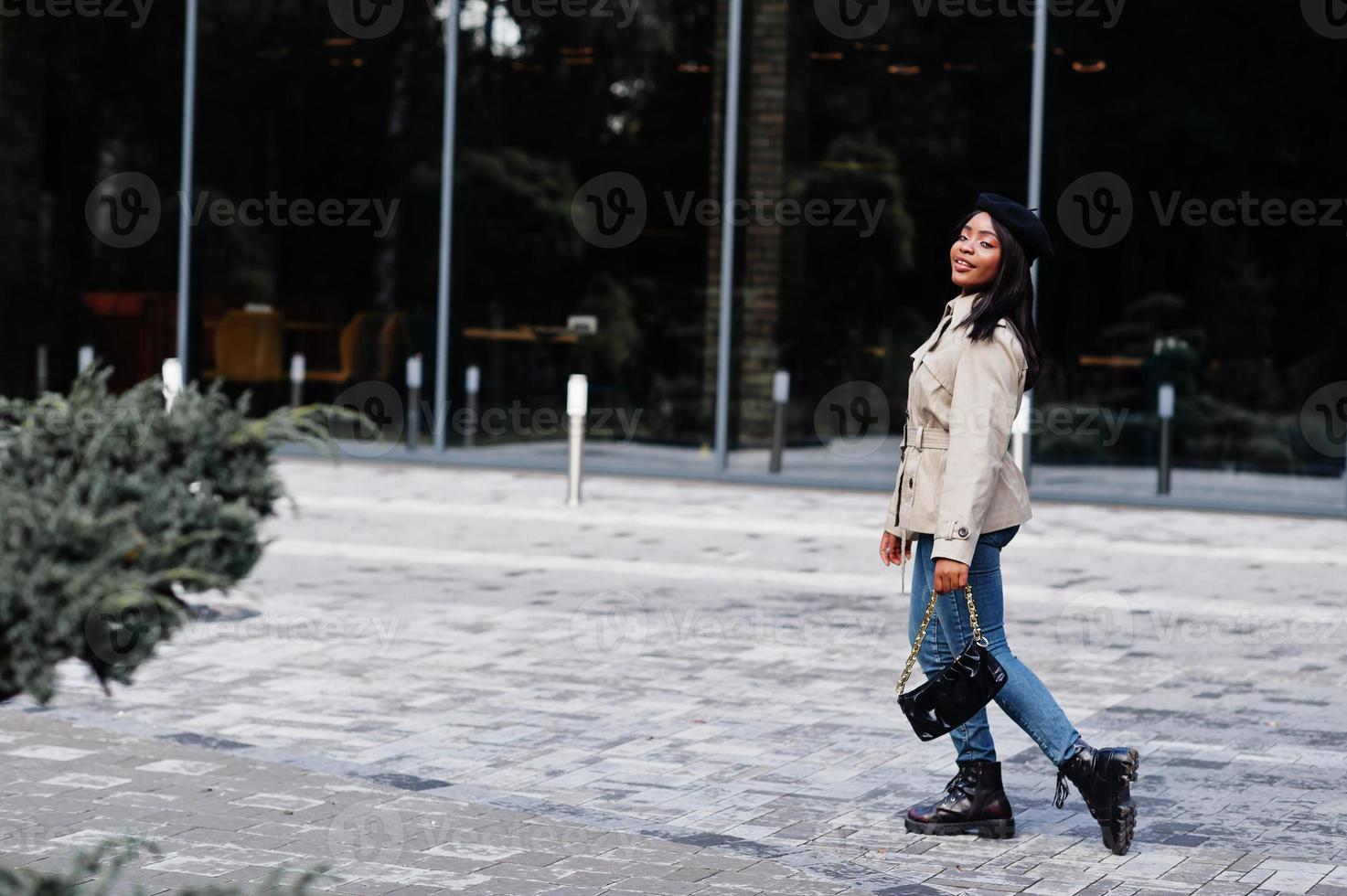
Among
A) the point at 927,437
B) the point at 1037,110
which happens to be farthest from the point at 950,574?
the point at 1037,110

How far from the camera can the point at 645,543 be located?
1286 centimetres

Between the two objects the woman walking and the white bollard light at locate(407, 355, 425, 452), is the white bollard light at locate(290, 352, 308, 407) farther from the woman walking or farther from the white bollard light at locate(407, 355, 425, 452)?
the woman walking

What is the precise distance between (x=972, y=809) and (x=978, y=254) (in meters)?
1.61

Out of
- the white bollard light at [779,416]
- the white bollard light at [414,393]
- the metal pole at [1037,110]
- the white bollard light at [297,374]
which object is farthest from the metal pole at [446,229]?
the metal pole at [1037,110]

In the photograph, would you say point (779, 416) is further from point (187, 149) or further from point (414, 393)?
point (187, 149)

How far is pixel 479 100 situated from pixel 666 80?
1.82 m

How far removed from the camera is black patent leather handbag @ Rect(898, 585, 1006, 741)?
18.2 ft

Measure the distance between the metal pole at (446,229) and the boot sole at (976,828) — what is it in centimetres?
1270

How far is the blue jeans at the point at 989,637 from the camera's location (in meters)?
5.64

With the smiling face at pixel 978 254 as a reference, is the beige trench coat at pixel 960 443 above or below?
below

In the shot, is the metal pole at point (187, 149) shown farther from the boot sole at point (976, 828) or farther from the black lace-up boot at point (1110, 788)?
the black lace-up boot at point (1110, 788)

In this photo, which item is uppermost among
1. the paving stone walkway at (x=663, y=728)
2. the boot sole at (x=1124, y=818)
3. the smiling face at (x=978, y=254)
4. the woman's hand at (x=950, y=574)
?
the smiling face at (x=978, y=254)

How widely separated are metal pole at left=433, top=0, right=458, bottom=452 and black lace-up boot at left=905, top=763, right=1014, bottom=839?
1267cm

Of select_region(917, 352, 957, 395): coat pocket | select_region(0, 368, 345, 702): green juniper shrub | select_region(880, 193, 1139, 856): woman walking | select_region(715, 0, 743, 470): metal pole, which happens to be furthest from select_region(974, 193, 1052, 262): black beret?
select_region(715, 0, 743, 470): metal pole
